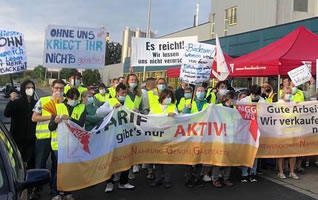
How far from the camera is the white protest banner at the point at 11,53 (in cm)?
797

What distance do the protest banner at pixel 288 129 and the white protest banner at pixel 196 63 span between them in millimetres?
1715

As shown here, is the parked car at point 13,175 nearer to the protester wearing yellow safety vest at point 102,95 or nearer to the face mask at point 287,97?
the protester wearing yellow safety vest at point 102,95

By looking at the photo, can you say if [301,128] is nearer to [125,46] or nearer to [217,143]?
[217,143]

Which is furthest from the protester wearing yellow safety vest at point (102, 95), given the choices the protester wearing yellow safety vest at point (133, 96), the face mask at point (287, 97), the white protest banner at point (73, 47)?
the face mask at point (287, 97)

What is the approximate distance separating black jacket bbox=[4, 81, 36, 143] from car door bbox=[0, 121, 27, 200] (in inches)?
129

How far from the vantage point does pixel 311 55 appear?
10.8 metres

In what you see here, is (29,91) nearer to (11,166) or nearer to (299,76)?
(11,166)

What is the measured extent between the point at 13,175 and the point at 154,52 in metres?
7.84

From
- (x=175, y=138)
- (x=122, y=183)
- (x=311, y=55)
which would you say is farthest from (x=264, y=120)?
(x=311, y=55)

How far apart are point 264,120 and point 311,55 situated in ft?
13.3

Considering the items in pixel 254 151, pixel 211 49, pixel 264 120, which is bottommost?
pixel 254 151

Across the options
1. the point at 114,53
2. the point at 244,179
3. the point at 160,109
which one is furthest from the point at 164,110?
the point at 114,53

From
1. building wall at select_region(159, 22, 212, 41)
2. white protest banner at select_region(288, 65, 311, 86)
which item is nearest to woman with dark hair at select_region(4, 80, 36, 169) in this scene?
white protest banner at select_region(288, 65, 311, 86)

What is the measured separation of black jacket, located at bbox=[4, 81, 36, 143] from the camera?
648 cm
